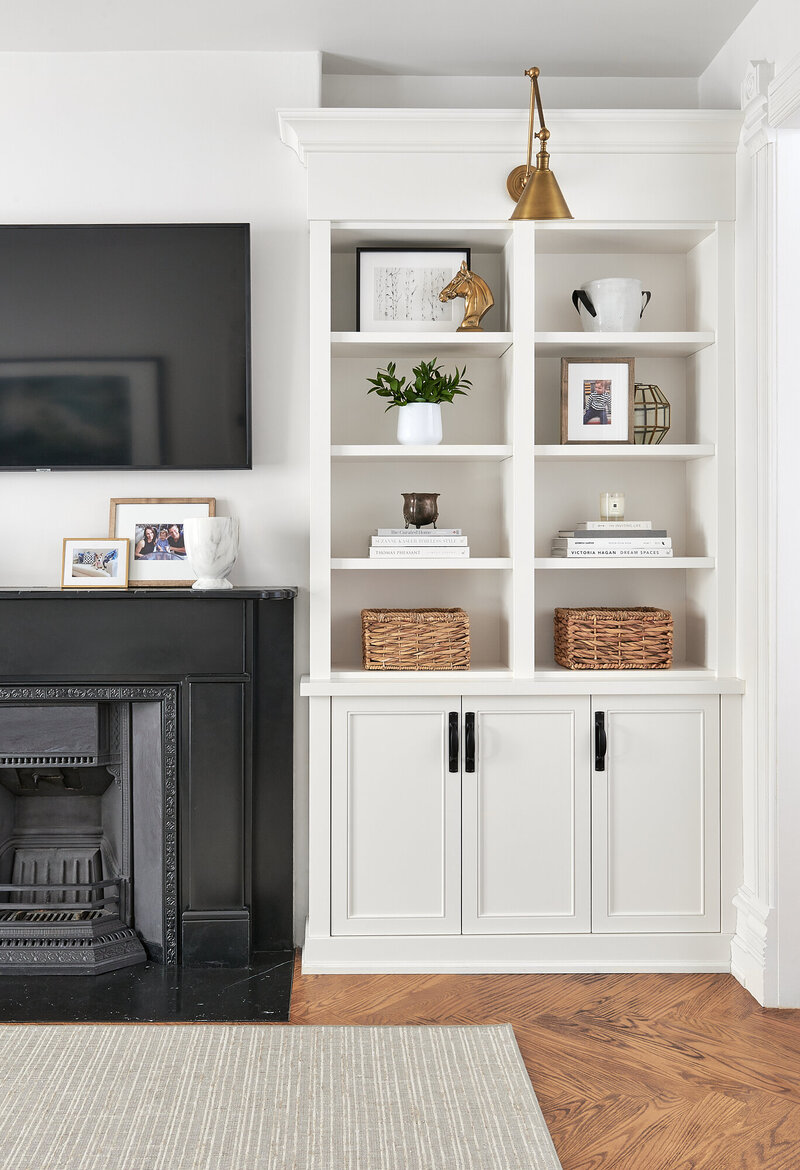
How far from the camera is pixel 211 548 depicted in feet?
9.04

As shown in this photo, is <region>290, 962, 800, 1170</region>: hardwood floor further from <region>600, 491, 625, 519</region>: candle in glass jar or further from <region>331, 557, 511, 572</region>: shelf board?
<region>600, 491, 625, 519</region>: candle in glass jar

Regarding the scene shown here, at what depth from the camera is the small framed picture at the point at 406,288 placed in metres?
2.87

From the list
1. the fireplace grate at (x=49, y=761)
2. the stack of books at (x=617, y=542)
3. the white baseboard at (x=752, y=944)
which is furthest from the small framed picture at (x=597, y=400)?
the fireplace grate at (x=49, y=761)

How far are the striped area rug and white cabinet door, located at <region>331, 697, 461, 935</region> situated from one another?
0.41m

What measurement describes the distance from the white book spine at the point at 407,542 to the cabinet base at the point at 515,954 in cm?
119

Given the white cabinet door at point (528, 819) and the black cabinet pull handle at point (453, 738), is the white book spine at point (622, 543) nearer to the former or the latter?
the white cabinet door at point (528, 819)

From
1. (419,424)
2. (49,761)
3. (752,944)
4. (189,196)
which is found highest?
(189,196)

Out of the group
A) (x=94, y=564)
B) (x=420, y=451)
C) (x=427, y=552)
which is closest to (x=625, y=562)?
(x=427, y=552)

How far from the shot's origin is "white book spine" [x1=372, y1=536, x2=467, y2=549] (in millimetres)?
2807

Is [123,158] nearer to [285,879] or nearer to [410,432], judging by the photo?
[410,432]

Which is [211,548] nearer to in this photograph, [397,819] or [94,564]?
[94,564]

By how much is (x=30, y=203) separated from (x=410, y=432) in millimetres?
1442

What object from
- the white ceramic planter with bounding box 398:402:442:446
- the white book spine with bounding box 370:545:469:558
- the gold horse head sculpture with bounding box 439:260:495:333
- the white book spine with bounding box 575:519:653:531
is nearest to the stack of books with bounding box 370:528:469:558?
the white book spine with bounding box 370:545:469:558

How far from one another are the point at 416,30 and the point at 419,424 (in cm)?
121
